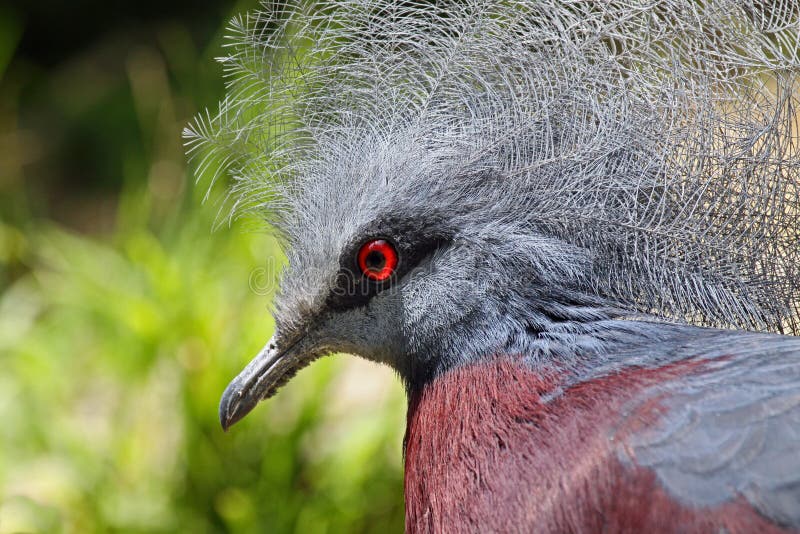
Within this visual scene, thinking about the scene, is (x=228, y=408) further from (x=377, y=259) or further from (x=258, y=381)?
(x=377, y=259)

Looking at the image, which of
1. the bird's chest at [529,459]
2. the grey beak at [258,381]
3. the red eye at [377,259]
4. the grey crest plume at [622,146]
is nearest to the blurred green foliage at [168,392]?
the grey beak at [258,381]

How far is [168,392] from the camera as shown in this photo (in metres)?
3.10

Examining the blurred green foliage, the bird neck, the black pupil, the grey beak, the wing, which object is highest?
the black pupil

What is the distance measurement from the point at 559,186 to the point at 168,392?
77.8 inches

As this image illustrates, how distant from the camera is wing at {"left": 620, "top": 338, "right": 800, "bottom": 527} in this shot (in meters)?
1.31

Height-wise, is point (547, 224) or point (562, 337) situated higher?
point (547, 224)

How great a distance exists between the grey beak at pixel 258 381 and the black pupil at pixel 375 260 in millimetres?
325

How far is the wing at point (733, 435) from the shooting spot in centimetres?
131

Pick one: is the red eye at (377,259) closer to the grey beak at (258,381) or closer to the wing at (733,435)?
the grey beak at (258,381)

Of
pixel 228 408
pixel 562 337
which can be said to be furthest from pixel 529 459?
pixel 228 408

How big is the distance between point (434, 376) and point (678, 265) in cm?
55

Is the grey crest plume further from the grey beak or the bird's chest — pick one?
the grey beak

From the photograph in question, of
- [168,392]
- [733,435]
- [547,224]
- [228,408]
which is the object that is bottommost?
[168,392]

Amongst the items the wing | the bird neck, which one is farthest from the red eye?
the wing
